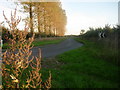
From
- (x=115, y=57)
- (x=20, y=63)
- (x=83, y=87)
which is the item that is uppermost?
(x=20, y=63)

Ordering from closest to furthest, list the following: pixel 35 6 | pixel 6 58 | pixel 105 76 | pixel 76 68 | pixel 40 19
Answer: pixel 6 58, pixel 105 76, pixel 76 68, pixel 35 6, pixel 40 19

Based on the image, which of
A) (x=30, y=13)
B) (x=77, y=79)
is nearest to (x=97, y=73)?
(x=77, y=79)

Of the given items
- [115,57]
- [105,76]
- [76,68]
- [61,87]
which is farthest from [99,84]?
[115,57]

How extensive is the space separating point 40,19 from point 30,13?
238 cm

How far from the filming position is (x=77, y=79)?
159 inches

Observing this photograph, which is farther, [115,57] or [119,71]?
[115,57]

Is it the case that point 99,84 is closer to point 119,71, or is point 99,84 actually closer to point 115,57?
point 119,71

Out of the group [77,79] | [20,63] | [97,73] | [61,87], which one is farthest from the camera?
[97,73]

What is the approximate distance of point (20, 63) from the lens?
199 cm

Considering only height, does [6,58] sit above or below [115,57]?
above

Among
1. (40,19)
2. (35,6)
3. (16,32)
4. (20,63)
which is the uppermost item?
(35,6)

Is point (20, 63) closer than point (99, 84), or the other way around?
point (20, 63)

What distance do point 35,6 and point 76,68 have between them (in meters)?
17.8

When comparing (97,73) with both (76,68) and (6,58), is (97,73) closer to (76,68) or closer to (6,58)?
(76,68)
